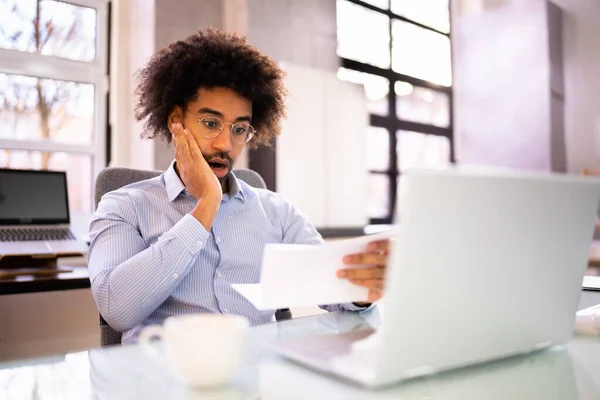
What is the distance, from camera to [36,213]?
1838mm

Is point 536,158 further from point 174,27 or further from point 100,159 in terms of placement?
point 100,159

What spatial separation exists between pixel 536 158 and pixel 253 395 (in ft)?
16.8

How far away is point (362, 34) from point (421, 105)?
1024 millimetres

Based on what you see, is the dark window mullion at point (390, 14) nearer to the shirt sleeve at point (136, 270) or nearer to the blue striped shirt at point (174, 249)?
the blue striped shirt at point (174, 249)

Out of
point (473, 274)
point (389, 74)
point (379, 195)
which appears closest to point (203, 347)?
point (473, 274)

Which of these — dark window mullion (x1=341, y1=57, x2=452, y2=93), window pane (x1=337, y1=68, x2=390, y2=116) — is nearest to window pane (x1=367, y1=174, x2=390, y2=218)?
window pane (x1=337, y1=68, x2=390, y2=116)

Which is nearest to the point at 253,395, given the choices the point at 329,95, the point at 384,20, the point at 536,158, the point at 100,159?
the point at 100,159

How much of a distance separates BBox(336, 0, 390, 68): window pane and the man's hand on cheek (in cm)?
359

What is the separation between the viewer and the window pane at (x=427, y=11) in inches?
195

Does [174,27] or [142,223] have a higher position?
[174,27]

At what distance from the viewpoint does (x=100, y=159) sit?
2744 millimetres

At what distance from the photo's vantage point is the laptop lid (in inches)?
18.1

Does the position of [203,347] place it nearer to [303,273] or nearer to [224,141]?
[303,273]

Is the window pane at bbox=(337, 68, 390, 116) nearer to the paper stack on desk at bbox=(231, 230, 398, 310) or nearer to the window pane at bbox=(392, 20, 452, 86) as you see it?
the window pane at bbox=(392, 20, 452, 86)
